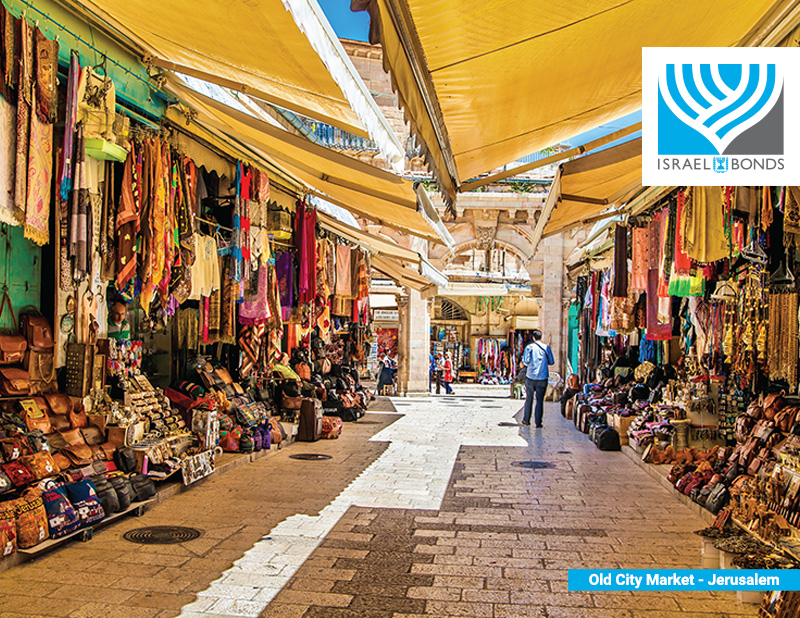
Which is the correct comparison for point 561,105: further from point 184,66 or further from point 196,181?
point 196,181

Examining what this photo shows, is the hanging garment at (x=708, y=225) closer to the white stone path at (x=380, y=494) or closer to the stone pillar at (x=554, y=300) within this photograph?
the white stone path at (x=380, y=494)

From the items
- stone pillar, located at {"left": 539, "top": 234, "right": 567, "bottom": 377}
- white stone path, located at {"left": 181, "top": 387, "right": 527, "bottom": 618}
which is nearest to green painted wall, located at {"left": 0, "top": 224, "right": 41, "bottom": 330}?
white stone path, located at {"left": 181, "top": 387, "right": 527, "bottom": 618}

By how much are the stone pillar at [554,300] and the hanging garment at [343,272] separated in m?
8.41

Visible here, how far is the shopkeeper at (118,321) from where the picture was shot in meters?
6.10

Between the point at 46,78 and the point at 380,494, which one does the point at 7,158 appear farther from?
the point at 380,494

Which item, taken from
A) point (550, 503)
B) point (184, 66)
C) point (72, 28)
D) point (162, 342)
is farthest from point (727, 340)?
point (162, 342)

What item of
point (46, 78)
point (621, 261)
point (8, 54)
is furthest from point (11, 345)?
point (621, 261)

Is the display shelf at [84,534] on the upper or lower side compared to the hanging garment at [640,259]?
lower

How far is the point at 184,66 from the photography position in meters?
5.20

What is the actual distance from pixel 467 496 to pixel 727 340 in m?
2.90

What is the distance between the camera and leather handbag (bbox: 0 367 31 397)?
193 inches

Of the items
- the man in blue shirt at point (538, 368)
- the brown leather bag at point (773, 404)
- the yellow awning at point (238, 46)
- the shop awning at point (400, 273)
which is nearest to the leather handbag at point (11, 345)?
the yellow awning at point (238, 46)

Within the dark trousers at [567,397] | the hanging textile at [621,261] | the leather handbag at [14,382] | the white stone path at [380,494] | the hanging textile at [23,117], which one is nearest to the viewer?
the white stone path at [380,494]

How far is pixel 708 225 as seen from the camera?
557cm
